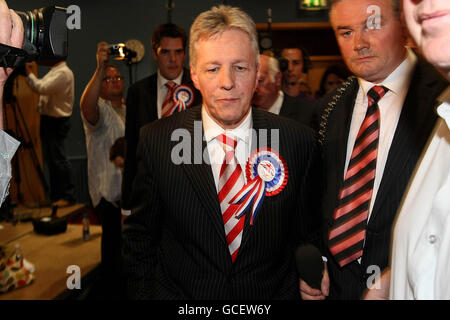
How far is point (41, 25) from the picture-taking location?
2.71ft

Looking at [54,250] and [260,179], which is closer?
[260,179]

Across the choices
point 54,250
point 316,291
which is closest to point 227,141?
point 316,291

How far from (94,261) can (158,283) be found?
1537mm

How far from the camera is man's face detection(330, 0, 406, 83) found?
1.23 m

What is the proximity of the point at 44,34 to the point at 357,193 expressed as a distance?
960 mm

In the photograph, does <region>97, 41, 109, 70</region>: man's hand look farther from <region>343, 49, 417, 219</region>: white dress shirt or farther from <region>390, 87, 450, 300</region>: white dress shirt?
<region>390, 87, 450, 300</region>: white dress shirt

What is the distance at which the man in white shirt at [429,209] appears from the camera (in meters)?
0.53

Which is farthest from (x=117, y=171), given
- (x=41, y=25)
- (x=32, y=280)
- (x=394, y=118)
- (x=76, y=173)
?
(x=394, y=118)

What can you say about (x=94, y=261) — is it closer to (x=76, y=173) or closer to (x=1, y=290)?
(x=1, y=290)

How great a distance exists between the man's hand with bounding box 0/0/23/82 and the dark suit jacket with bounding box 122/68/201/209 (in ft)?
3.13

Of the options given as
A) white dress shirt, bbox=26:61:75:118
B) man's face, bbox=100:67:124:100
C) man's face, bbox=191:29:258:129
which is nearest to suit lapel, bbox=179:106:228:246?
man's face, bbox=191:29:258:129

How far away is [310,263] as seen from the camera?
3.55 feet

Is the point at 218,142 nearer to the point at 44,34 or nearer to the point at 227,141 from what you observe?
the point at 227,141

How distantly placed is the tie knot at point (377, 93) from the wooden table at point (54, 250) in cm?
188
